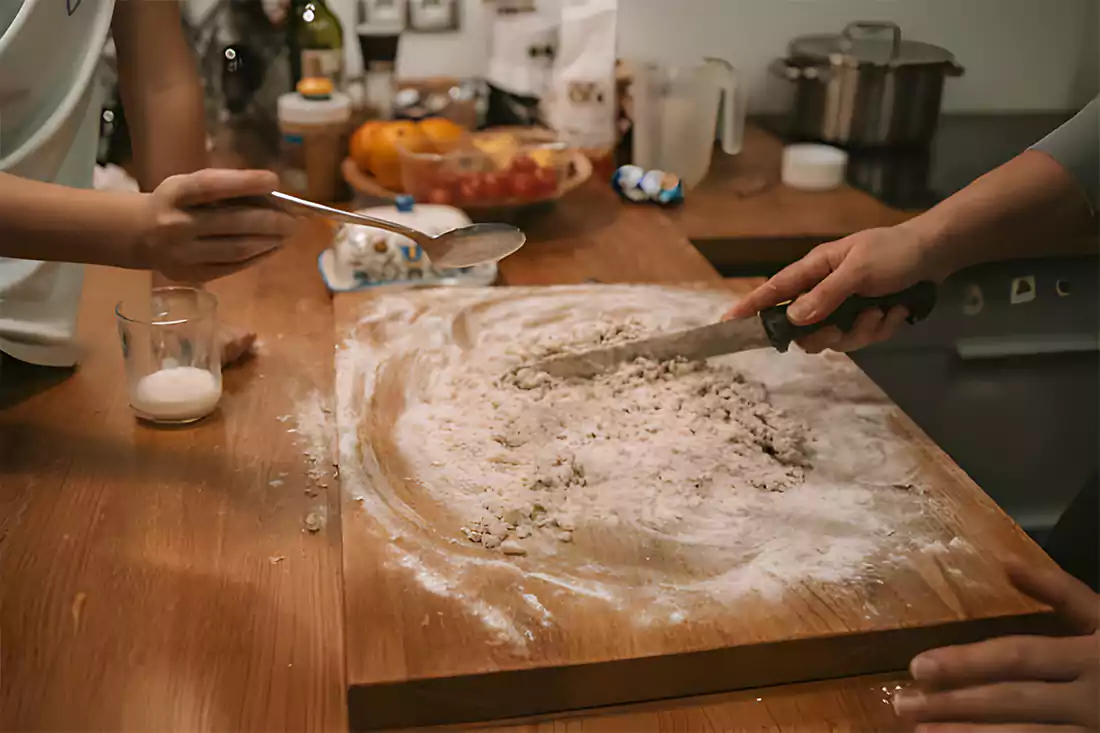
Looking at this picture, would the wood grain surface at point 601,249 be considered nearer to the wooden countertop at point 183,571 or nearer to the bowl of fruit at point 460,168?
the bowl of fruit at point 460,168

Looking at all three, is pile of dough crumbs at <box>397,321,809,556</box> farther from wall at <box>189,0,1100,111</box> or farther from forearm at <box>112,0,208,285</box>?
wall at <box>189,0,1100,111</box>

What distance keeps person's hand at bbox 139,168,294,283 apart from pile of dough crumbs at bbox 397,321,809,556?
0.17 metres

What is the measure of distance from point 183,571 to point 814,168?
0.96m

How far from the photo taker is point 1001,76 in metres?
1.12

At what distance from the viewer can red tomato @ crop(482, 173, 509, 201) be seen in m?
1.09

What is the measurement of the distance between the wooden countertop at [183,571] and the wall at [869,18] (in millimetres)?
719

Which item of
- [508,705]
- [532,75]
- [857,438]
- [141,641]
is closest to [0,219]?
[141,641]

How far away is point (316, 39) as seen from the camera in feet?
4.45

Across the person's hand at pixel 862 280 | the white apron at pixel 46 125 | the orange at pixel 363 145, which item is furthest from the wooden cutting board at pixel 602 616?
the orange at pixel 363 145

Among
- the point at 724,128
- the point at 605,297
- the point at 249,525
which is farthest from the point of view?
the point at 724,128

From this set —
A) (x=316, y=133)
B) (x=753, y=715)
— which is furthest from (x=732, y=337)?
(x=316, y=133)

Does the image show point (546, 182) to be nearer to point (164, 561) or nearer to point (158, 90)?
point (158, 90)

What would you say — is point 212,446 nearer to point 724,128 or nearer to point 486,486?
point 486,486

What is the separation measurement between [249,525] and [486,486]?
0.15 m
